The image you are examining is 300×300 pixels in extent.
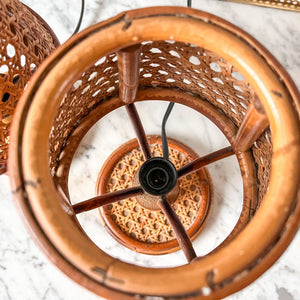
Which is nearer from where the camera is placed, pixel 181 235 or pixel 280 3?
pixel 181 235

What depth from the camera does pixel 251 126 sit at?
273 mm

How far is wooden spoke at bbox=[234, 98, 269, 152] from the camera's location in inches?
9.7

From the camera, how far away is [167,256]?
0.51m

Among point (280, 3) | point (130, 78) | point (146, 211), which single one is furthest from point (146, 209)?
point (280, 3)

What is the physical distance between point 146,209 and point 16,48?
10.1 inches

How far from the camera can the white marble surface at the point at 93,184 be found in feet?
1.64

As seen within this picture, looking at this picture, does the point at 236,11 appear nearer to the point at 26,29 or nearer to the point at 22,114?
the point at 26,29

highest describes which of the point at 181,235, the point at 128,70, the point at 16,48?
the point at 16,48

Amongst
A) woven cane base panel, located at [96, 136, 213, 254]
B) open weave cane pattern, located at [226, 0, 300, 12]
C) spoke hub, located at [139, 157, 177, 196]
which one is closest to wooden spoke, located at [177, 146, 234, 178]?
spoke hub, located at [139, 157, 177, 196]

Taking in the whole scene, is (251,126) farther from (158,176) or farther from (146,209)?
(146,209)

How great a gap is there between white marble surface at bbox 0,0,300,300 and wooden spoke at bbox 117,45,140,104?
0.71 ft

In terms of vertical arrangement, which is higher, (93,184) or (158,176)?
(93,184)

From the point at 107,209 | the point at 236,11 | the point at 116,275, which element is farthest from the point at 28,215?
the point at 236,11

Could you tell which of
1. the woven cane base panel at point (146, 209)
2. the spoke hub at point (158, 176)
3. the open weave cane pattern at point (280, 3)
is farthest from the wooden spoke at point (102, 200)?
the open weave cane pattern at point (280, 3)
